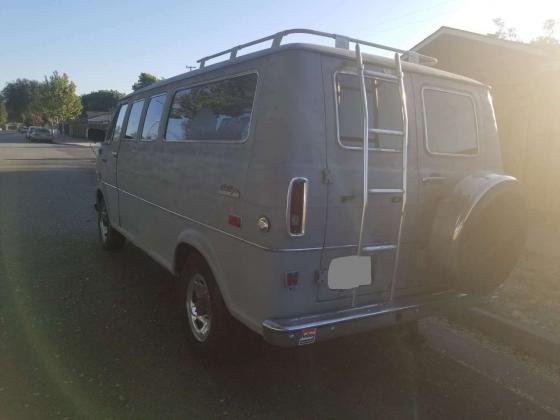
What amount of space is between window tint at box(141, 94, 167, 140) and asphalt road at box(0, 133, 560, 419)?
1.69 meters

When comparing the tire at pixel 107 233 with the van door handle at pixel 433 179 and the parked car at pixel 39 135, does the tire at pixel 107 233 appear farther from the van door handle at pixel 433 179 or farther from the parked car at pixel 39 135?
the parked car at pixel 39 135

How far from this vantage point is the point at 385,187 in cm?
305

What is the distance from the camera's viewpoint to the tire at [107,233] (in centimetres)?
624

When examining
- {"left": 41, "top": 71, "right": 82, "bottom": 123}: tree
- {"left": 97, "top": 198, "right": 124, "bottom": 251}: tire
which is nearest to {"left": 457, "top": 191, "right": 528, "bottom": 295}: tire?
{"left": 97, "top": 198, "right": 124, "bottom": 251}: tire

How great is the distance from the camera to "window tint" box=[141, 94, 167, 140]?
14.4ft

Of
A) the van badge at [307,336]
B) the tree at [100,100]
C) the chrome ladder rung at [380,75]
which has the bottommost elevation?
the van badge at [307,336]

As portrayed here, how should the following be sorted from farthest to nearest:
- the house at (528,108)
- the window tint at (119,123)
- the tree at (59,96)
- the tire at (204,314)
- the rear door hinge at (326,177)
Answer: the tree at (59,96), the house at (528,108), the window tint at (119,123), the tire at (204,314), the rear door hinge at (326,177)

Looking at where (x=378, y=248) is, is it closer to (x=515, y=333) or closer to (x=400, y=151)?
(x=400, y=151)

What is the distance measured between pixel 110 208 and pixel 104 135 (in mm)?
1177

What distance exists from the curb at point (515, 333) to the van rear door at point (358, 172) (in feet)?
4.98

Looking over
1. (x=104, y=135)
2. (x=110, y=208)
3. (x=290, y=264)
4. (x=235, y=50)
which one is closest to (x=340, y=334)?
(x=290, y=264)

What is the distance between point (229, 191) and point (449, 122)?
5.93ft

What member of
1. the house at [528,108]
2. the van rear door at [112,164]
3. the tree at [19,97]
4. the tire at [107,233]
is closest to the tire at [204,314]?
the van rear door at [112,164]

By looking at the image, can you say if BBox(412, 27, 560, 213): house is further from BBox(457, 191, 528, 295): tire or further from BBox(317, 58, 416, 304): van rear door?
BBox(317, 58, 416, 304): van rear door
